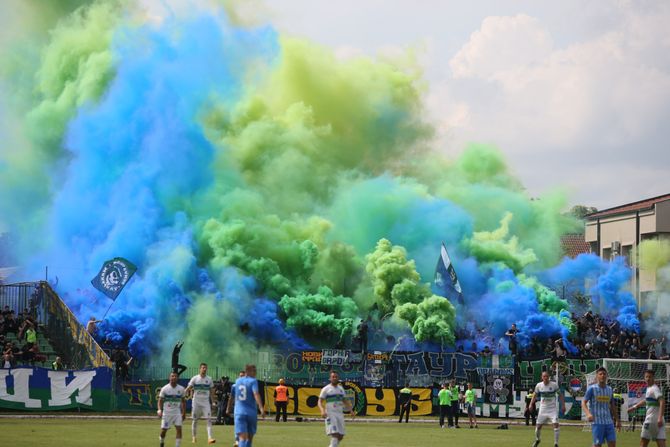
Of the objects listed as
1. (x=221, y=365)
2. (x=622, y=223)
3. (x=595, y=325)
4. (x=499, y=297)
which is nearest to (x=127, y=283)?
(x=221, y=365)

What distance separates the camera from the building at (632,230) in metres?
72.6

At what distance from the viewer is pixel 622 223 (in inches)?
3039

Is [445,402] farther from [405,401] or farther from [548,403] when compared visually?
[548,403]

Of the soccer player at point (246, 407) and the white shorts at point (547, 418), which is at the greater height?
the soccer player at point (246, 407)

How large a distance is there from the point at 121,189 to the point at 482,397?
25245mm

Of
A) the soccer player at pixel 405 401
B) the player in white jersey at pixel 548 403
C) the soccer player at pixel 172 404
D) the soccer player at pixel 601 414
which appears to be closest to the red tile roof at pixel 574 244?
the soccer player at pixel 405 401

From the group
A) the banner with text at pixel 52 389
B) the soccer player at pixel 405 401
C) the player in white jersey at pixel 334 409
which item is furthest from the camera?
the soccer player at pixel 405 401

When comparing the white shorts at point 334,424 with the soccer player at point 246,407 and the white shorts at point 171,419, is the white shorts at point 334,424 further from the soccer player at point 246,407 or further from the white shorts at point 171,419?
the white shorts at point 171,419

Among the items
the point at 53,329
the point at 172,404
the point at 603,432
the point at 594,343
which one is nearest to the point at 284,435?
the point at 172,404

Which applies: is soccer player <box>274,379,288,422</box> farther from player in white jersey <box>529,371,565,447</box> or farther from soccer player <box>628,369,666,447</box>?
soccer player <box>628,369,666,447</box>

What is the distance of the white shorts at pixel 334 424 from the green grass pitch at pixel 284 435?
211 inches

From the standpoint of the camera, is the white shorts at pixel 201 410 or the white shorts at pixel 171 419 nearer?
the white shorts at pixel 171 419

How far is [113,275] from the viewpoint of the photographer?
57.6m

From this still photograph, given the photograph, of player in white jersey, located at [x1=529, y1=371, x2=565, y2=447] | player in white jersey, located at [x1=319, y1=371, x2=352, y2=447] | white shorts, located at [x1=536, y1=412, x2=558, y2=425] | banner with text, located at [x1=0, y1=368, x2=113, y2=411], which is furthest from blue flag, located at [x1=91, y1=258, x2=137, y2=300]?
player in white jersey, located at [x1=319, y1=371, x2=352, y2=447]
